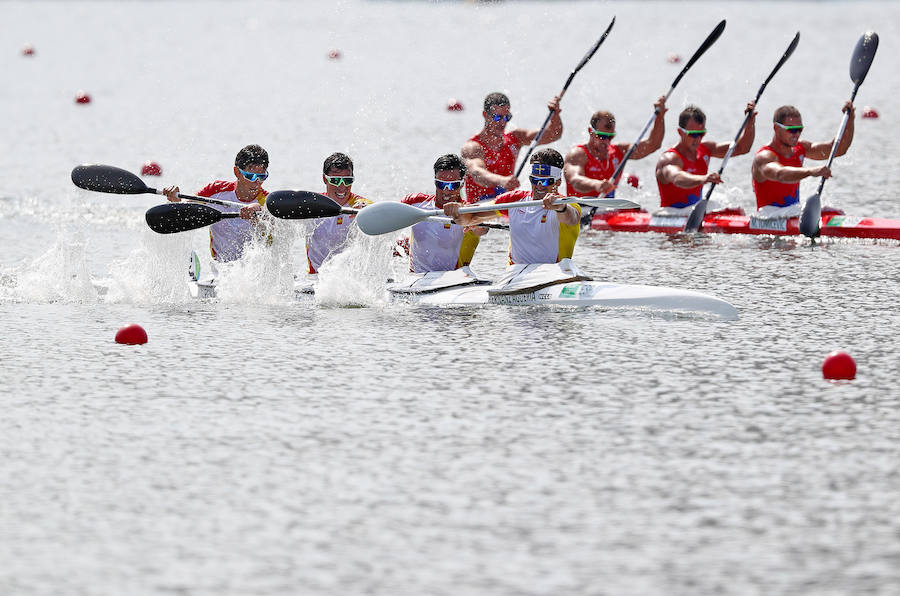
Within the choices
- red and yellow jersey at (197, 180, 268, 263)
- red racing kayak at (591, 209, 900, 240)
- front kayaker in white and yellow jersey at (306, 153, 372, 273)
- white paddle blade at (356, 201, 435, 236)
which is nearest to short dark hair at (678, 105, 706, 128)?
red racing kayak at (591, 209, 900, 240)

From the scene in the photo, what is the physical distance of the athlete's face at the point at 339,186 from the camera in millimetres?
11688

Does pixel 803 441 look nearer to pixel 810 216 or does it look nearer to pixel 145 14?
pixel 810 216

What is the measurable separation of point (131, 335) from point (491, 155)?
591 cm

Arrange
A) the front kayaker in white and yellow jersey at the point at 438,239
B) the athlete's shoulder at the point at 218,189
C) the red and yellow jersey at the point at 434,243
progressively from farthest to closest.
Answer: the athlete's shoulder at the point at 218,189, the red and yellow jersey at the point at 434,243, the front kayaker in white and yellow jersey at the point at 438,239

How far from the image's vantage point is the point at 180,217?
1158 cm

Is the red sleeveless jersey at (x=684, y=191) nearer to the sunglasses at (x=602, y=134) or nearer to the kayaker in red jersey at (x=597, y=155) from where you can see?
the kayaker in red jersey at (x=597, y=155)

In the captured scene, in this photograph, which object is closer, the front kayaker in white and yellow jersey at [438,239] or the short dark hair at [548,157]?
the short dark hair at [548,157]

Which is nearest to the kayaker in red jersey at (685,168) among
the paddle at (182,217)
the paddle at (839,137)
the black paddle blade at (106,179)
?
the paddle at (839,137)

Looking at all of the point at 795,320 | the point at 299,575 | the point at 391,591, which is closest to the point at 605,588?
the point at 391,591

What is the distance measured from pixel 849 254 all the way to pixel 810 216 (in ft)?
2.98

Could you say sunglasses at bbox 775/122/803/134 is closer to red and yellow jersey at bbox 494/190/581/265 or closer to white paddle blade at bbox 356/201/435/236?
red and yellow jersey at bbox 494/190/581/265

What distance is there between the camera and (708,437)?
739cm

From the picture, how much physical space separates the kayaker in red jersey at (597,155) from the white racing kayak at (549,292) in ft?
12.8

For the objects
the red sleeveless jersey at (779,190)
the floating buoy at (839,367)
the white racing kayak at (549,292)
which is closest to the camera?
the floating buoy at (839,367)
